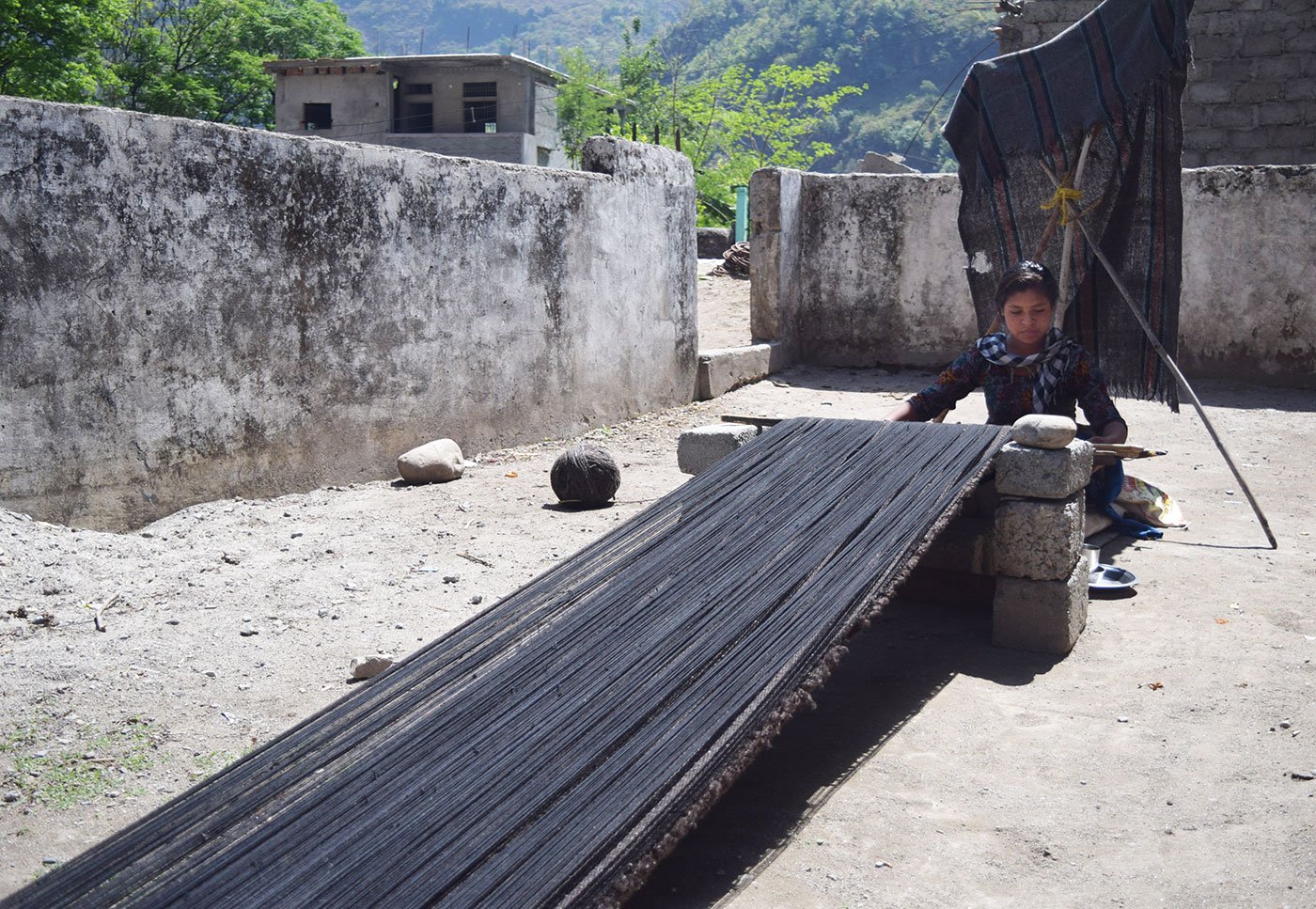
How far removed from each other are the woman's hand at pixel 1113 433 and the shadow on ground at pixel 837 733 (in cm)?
82

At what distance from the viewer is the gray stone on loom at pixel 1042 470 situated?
339 centimetres

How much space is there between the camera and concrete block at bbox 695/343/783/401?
29.3 feet

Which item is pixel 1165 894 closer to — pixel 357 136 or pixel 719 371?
pixel 719 371

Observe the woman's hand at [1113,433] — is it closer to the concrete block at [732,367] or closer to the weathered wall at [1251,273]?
the concrete block at [732,367]

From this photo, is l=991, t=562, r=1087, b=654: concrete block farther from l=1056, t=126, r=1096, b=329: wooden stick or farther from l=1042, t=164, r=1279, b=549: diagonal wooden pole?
l=1056, t=126, r=1096, b=329: wooden stick

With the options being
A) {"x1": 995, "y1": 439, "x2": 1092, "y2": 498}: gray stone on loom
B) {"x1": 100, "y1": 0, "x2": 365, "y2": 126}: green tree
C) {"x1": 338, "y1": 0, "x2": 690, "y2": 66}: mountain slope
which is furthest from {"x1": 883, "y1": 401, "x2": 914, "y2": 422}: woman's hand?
{"x1": 338, "y1": 0, "x2": 690, "y2": 66}: mountain slope

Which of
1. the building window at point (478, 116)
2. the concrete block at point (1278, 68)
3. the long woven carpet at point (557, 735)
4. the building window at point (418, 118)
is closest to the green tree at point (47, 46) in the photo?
the building window at point (418, 118)

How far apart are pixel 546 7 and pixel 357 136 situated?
507 ft

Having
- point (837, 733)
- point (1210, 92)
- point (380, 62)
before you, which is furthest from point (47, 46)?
point (837, 733)

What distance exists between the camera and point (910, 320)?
10.3 m

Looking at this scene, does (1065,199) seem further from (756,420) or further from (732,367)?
(732,367)

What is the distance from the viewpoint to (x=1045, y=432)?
11.1ft

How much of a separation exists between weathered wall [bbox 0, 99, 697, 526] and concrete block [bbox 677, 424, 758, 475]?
211cm

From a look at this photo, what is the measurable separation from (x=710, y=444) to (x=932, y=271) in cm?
640
